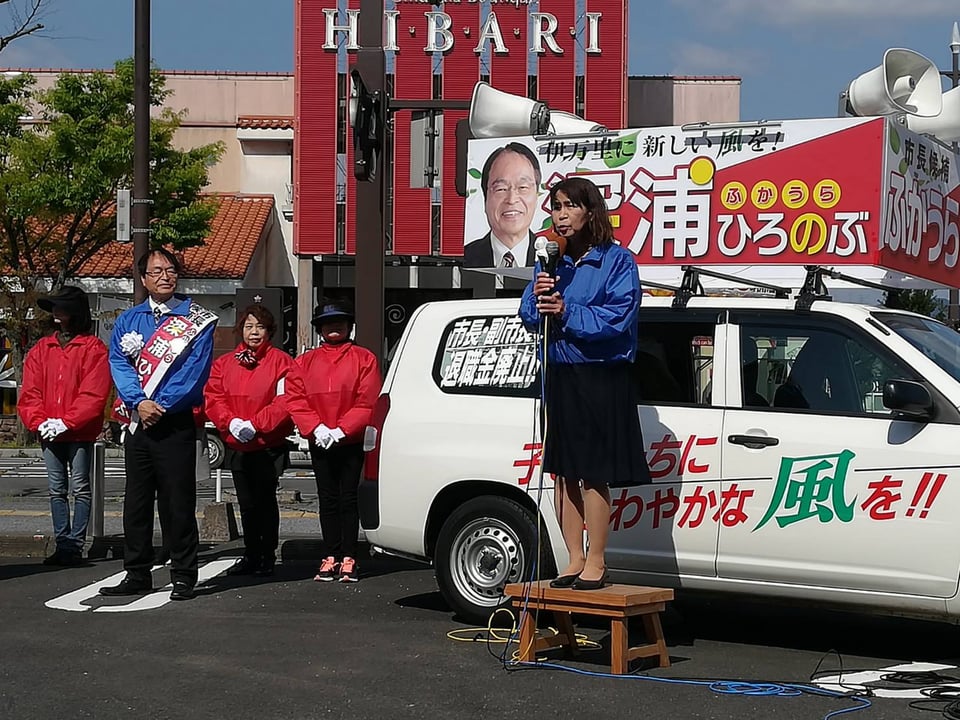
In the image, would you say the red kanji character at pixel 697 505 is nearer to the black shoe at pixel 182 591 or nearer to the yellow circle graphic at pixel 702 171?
the yellow circle graphic at pixel 702 171

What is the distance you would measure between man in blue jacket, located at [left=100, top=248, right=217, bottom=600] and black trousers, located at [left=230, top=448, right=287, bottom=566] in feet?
2.72

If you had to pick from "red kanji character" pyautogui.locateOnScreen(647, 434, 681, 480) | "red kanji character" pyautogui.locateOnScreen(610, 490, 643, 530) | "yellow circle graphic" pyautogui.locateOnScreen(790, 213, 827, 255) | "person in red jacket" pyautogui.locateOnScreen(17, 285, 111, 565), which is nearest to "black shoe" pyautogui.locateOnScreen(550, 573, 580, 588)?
"red kanji character" pyautogui.locateOnScreen(610, 490, 643, 530)

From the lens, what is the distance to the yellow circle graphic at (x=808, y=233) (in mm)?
7629

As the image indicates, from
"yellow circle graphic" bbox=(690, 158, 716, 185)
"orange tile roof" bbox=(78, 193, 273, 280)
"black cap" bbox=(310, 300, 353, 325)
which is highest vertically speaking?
"orange tile roof" bbox=(78, 193, 273, 280)

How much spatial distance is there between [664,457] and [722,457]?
30 centimetres

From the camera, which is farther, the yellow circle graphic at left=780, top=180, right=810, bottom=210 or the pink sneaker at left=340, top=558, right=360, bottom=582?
the pink sneaker at left=340, top=558, right=360, bottom=582

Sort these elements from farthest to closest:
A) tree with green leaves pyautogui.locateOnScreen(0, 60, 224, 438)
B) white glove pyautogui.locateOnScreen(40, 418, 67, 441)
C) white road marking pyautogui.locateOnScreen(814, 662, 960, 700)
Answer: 1. tree with green leaves pyautogui.locateOnScreen(0, 60, 224, 438)
2. white glove pyautogui.locateOnScreen(40, 418, 67, 441)
3. white road marking pyautogui.locateOnScreen(814, 662, 960, 700)

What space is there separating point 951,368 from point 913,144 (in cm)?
146

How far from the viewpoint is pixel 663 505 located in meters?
7.32

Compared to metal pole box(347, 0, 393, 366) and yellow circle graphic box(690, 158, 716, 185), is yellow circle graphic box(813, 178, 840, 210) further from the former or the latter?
metal pole box(347, 0, 393, 366)

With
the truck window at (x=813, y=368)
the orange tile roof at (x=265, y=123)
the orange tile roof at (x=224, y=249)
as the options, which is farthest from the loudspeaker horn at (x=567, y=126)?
the orange tile roof at (x=265, y=123)

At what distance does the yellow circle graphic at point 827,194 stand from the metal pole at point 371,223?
14.1ft

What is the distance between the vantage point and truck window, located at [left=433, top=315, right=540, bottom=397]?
7.79 meters

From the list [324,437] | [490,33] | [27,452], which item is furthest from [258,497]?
[490,33]
